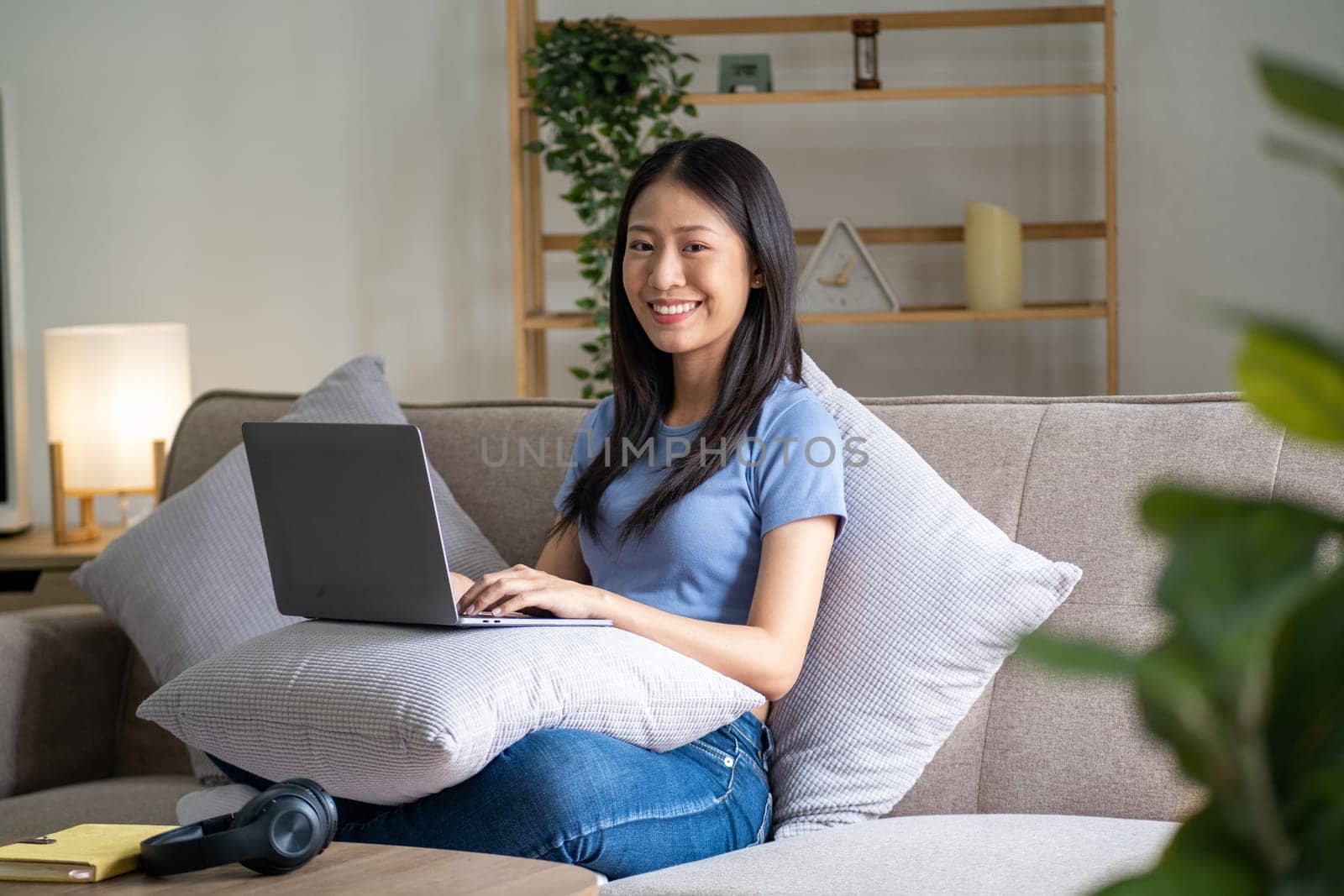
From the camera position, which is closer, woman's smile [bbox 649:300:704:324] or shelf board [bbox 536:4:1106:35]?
woman's smile [bbox 649:300:704:324]

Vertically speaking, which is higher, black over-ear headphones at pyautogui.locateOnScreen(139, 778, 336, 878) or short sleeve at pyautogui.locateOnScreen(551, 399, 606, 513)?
short sleeve at pyautogui.locateOnScreen(551, 399, 606, 513)

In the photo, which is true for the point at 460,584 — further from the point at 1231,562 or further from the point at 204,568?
the point at 1231,562

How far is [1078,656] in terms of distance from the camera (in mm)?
202

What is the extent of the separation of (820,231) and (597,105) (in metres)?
0.65

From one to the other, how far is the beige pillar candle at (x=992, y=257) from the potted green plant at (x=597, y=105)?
66 cm

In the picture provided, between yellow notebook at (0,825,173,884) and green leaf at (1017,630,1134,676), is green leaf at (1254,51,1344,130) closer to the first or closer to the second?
green leaf at (1017,630,1134,676)

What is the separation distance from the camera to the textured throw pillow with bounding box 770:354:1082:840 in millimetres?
1556

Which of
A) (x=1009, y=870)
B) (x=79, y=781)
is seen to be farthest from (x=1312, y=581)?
(x=79, y=781)

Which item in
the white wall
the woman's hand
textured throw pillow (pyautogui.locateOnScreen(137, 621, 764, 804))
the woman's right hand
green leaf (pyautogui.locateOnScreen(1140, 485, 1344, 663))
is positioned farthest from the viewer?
the white wall

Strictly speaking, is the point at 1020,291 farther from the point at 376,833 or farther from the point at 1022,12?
the point at 376,833

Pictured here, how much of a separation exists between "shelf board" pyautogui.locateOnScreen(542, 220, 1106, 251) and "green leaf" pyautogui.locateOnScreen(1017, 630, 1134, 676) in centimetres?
306

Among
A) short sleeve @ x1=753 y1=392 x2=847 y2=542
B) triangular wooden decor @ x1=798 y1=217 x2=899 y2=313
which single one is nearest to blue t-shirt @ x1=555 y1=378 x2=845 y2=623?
short sleeve @ x1=753 y1=392 x2=847 y2=542

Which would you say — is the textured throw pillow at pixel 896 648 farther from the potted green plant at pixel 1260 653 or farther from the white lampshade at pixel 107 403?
the white lampshade at pixel 107 403

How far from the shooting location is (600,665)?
1333 millimetres
